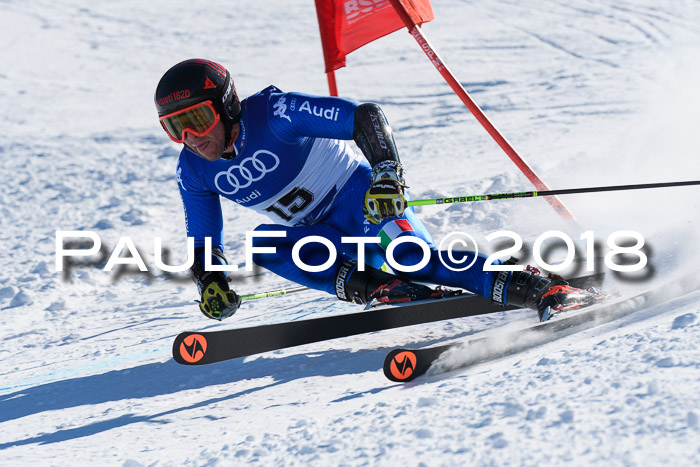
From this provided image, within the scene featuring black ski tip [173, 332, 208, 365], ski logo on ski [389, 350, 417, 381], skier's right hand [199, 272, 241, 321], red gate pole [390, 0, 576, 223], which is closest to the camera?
ski logo on ski [389, 350, 417, 381]

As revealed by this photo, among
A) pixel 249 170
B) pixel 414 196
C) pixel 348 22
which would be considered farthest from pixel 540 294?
pixel 414 196

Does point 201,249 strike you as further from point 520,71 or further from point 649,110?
point 520,71

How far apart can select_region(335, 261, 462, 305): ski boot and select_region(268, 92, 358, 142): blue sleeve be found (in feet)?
2.52

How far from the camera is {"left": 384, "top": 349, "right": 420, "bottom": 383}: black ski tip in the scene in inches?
109

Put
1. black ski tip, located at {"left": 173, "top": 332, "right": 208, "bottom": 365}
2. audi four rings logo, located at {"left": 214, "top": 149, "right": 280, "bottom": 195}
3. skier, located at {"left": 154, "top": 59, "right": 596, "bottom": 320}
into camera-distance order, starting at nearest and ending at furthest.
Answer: skier, located at {"left": 154, "top": 59, "right": 596, "bottom": 320} < black ski tip, located at {"left": 173, "top": 332, "right": 208, "bottom": 365} < audi four rings logo, located at {"left": 214, "top": 149, "right": 280, "bottom": 195}

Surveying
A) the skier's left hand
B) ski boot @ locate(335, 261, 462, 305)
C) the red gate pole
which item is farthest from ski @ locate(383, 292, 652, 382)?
the red gate pole

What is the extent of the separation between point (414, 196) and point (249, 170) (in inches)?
143

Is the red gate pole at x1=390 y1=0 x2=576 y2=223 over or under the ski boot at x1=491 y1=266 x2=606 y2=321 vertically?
over

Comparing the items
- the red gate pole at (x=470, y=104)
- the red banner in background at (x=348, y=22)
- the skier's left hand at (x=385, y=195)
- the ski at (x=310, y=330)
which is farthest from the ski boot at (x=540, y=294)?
the red banner in background at (x=348, y=22)

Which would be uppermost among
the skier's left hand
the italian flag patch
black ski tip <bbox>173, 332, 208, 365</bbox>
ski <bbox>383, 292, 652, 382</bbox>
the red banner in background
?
the red banner in background

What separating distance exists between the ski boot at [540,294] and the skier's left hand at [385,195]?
2.15 ft

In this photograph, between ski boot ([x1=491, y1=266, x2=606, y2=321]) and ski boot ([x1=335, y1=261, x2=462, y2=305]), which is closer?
ski boot ([x1=491, y1=266, x2=606, y2=321])

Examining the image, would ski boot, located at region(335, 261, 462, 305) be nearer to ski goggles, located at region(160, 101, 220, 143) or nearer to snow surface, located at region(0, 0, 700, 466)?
snow surface, located at region(0, 0, 700, 466)

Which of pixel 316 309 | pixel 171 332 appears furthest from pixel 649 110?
pixel 171 332
